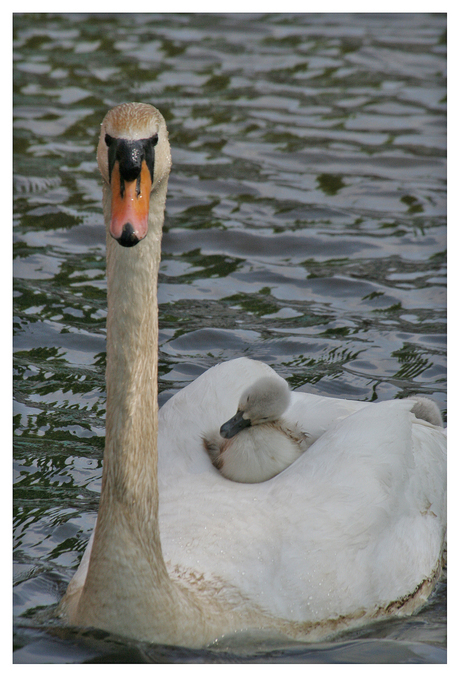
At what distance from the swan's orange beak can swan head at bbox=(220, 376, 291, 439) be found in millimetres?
2109

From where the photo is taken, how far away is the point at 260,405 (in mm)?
5586

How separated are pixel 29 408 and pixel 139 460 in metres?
2.74

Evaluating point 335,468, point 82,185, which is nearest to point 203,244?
point 82,185

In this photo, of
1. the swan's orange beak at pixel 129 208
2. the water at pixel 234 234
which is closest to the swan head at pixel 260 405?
the water at pixel 234 234

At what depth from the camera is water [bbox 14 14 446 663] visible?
5660 mm

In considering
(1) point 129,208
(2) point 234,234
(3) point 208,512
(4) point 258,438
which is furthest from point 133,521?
(2) point 234,234

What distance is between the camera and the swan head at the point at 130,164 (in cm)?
363

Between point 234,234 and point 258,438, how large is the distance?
191 inches

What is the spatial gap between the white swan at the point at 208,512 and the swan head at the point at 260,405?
0.26m

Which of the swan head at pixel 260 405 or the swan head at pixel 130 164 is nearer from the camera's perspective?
the swan head at pixel 130 164

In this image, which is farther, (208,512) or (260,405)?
(260,405)

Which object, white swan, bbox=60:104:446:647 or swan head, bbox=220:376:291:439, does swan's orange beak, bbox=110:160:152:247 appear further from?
swan head, bbox=220:376:291:439

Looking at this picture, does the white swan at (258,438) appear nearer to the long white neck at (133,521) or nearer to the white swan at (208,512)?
the white swan at (208,512)

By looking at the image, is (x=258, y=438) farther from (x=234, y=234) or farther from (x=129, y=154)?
(x=234, y=234)
